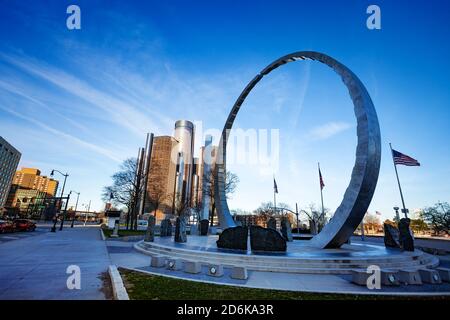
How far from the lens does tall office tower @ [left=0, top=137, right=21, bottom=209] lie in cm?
10419

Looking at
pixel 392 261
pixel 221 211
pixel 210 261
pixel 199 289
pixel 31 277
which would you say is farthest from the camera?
pixel 221 211

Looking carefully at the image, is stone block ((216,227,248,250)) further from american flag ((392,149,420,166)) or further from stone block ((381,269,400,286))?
american flag ((392,149,420,166))

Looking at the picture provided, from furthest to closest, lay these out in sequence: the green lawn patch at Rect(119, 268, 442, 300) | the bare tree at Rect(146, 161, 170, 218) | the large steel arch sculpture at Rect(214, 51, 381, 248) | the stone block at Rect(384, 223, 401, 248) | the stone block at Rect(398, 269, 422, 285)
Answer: the bare tree at Rect(146, 161, 170, 218) < the stone block at Rect(384, 223, 401, 248) < the large steel arch sculpture at Rect(214, 51, 381, 248) < the stone block at Rect(398, 269, 422, 285) < the green lawn patch at Rect(119, 268, 442, 300)

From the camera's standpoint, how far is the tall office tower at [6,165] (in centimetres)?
10419

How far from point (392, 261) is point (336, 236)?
3.20 metres

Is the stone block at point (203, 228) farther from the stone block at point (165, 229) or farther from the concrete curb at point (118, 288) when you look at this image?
the concrete curb at point (118, 288)

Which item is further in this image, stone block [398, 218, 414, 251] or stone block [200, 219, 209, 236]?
stone block [200, 219, 209, 236]

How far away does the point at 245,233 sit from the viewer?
1404 cm

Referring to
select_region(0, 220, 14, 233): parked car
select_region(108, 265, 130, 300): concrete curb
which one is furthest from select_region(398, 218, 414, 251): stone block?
select_region(0, 220, 14, 233): parked car

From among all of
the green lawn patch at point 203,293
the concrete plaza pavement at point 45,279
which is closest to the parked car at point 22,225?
the concrete plaza pavement at point 45,279

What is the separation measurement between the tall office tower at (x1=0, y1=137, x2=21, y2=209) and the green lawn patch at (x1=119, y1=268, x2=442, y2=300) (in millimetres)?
133712

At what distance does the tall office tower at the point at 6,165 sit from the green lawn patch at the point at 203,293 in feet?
439
